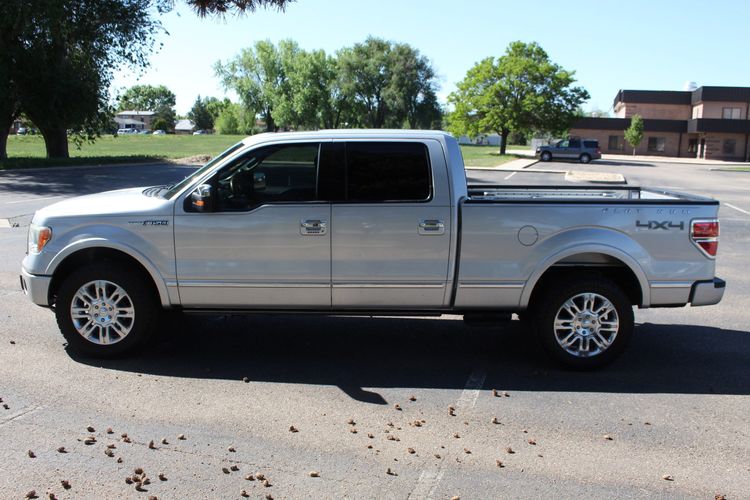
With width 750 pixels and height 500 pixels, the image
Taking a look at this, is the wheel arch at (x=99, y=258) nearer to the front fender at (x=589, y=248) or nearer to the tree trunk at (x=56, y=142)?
the front fender at (x=589, y=248)

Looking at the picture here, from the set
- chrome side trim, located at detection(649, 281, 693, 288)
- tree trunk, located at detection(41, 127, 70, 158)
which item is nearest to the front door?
chrome side trim, located at detection(649, 281, 693, 288)

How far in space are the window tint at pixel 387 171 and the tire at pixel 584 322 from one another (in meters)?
1.43

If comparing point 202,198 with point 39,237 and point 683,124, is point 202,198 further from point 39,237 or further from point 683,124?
point 683,124

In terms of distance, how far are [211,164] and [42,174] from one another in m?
23.4

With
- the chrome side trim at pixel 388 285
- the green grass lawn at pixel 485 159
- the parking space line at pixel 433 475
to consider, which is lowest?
the green grass lawn at pixel 485 159

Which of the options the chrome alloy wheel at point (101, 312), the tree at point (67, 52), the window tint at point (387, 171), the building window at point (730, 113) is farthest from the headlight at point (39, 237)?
the building window at point (730, 113)

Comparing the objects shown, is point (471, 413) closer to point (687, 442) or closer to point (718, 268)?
point (687, 442)

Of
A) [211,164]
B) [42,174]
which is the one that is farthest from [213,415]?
[42,174]

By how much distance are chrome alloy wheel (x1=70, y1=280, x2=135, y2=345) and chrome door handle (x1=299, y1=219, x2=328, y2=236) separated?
162 cm

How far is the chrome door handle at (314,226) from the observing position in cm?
568

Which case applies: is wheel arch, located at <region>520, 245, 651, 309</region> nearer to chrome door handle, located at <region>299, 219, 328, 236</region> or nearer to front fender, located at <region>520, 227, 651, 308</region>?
front fender, located at <region>520, 227, 651, 308</region>

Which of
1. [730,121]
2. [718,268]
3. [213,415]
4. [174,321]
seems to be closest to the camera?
[213,415]

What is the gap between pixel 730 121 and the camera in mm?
66812

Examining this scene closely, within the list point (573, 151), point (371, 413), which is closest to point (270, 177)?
point (371, 413)
